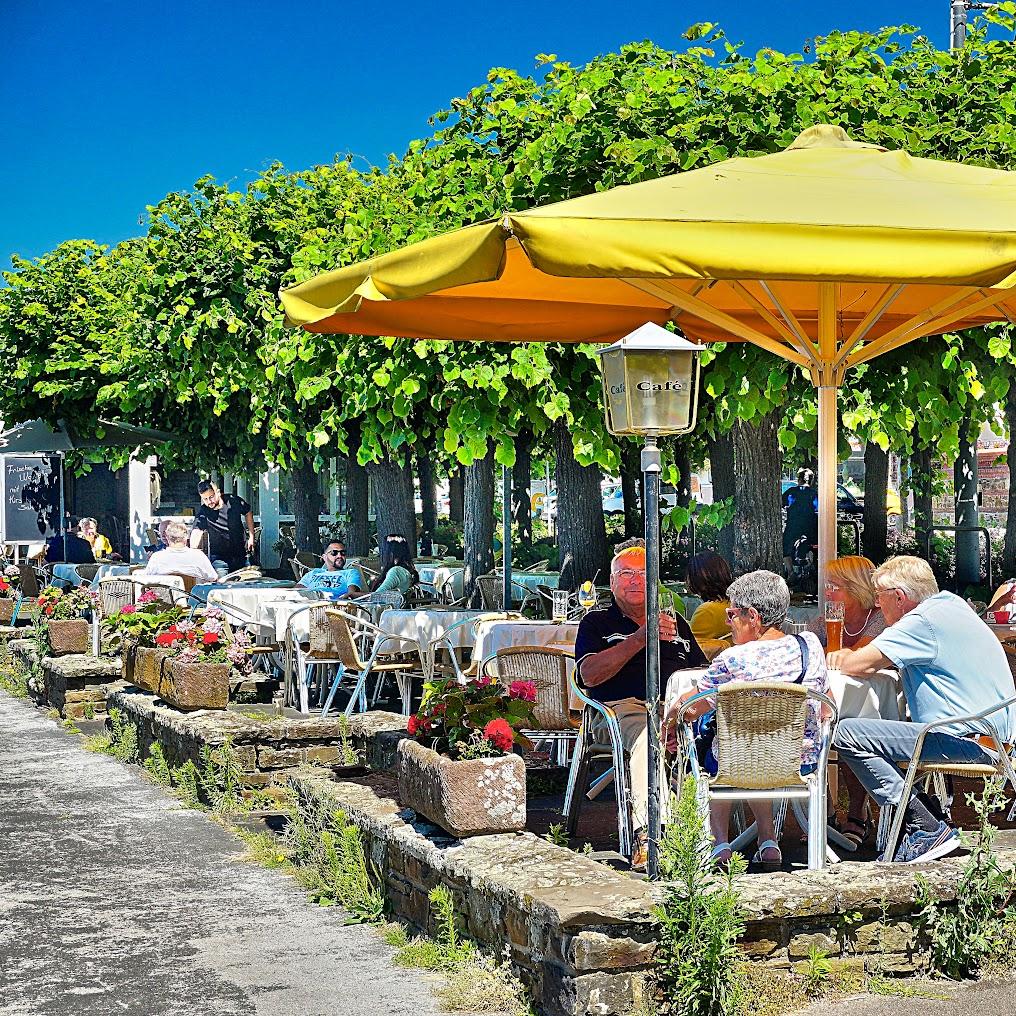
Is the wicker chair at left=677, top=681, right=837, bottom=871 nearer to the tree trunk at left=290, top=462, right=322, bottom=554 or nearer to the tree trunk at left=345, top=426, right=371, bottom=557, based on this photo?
the tree trunk at left=345, top=426, right=371, bottom=557

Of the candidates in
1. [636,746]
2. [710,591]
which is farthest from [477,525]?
[636,746]

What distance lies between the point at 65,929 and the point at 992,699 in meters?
3.37

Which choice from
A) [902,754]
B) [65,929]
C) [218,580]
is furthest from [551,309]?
[218,580]

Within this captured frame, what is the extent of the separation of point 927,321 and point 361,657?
14.7ft

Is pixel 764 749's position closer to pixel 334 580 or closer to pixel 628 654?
pixel 628 654

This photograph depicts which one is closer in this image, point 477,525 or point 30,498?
point 477,525

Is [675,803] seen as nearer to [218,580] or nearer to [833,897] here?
[833,897]

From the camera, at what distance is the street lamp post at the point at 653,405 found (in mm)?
4691

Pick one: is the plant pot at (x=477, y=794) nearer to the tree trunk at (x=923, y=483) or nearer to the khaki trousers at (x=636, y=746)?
the khaki trousers at (x=636, y=746)

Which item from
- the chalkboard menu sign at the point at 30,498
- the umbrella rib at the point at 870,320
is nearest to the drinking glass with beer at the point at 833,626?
the umbrella rib at the point at 870,320

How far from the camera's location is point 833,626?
6121 millimetres

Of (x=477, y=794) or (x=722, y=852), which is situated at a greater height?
(x=477, y=794)

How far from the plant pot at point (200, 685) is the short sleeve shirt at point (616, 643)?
3.22 metres

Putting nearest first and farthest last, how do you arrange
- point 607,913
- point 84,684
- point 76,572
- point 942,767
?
point 607,913 < point 942,767 < point 84,684 < point 76,572
